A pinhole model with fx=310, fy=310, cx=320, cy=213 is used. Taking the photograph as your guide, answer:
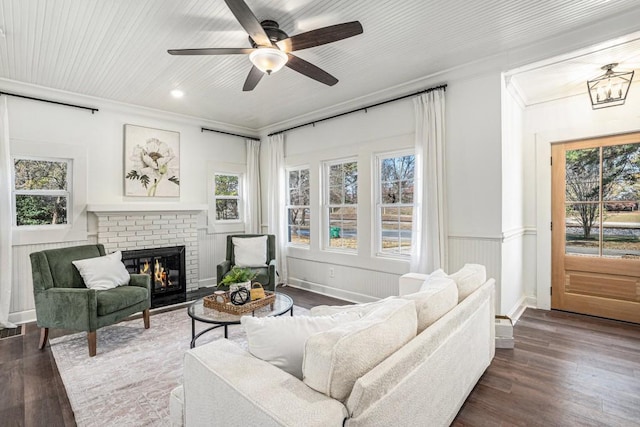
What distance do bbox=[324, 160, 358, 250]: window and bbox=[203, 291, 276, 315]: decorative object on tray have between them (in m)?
1.99

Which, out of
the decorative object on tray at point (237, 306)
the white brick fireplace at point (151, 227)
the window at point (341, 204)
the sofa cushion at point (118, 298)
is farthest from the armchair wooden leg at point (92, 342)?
the window at point (341, 204)

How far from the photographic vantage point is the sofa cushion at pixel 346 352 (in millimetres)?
1114

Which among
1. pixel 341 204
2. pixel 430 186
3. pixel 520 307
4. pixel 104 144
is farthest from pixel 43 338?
pixel 520 307

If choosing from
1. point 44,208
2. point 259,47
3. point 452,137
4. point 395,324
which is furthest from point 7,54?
point 452,137

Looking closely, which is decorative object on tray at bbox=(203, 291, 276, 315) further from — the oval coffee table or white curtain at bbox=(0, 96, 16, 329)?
white curtain at bbox=(0, 96, 16, 329)

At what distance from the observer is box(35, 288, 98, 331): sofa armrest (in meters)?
2.84

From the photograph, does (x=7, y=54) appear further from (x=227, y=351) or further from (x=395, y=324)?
(x=395, y=324)

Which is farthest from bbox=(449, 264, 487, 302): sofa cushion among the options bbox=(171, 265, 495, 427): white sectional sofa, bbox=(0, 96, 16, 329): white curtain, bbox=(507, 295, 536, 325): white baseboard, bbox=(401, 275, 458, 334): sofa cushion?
bbox=(0, 96, 16, 329): white curtain

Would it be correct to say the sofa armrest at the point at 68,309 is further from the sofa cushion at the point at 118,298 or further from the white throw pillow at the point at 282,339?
the white throw pillow at the point at 282,339

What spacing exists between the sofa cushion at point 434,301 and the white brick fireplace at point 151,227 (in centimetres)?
413

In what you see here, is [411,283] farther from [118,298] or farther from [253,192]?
[253,192]

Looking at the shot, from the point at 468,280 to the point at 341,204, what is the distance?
2739 mm

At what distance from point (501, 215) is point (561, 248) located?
1447 millimetres

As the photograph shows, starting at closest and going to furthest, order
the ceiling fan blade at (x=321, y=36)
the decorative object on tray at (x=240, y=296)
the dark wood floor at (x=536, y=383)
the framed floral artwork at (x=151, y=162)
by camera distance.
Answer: the dark wood floor at (x=536, y=383), the ceiling fan blade at (x=321, y=36), the decorative object on tray at (x=240, y=296), the framed floral artwork at (x=151, y=162)
